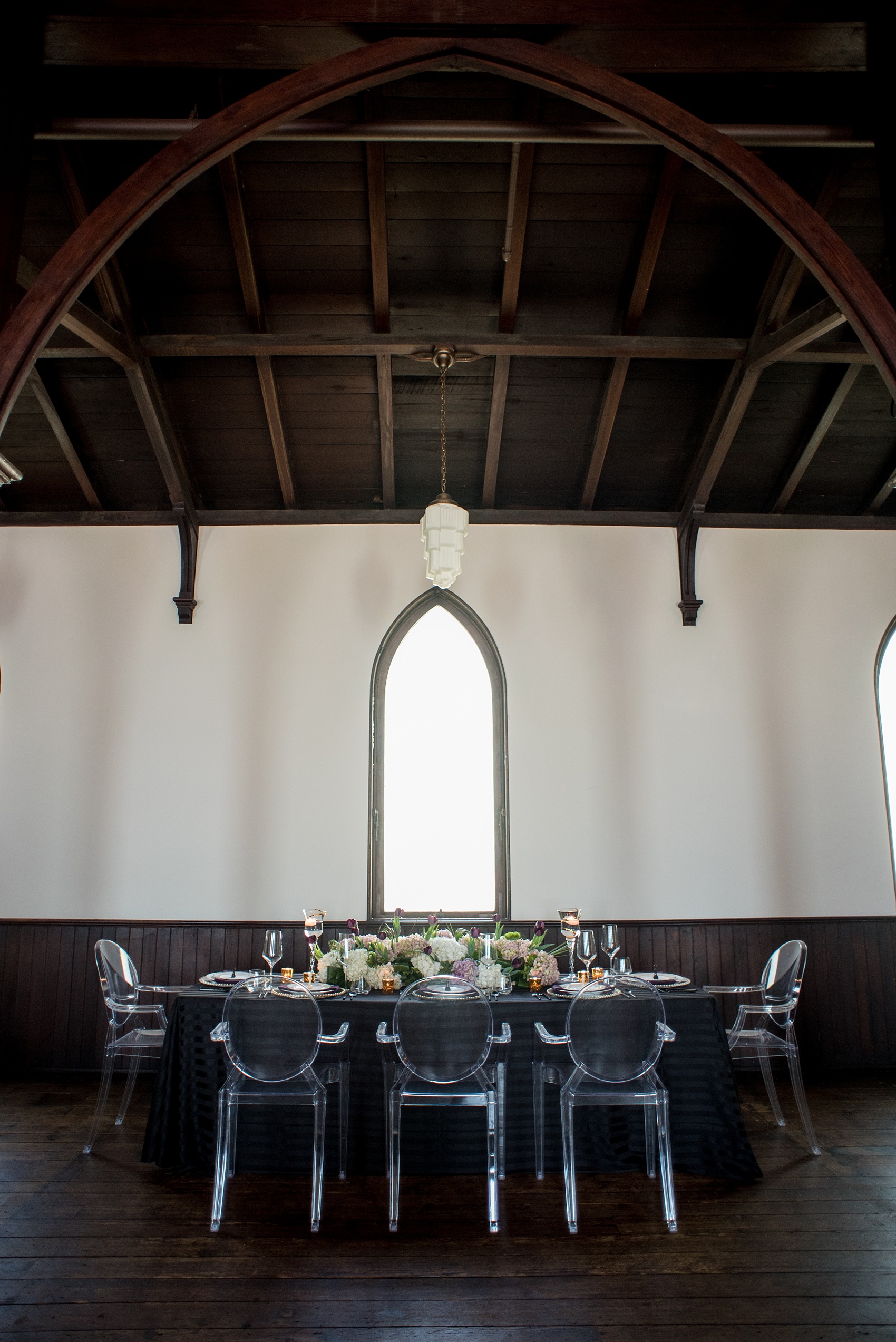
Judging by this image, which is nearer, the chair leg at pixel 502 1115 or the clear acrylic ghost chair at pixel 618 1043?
the clear acrylic ghost chair at pixel 618 1043

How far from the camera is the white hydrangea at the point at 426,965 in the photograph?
147 inches

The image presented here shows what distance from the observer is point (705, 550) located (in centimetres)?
600

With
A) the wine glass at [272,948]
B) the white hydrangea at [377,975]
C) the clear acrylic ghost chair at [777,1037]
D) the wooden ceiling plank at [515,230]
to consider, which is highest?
the wooden ceiling plank at [515,230]

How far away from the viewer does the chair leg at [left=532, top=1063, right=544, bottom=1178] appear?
11.9 ft

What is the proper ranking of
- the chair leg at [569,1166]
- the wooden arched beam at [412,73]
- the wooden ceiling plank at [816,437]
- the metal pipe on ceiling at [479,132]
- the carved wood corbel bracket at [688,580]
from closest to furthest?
the wooden arched beam at [412,73] → the chair leg at [569,1166] → the metal pipe on ceiling at [479,132] → the wooden ceiling plank at [816,437] → the carved wood corbel bracket at [688,580]

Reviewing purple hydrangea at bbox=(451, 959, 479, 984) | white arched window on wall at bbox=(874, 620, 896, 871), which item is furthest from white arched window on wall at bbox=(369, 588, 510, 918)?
white arched window on wall at bbox=(874, 620, 896, 871)

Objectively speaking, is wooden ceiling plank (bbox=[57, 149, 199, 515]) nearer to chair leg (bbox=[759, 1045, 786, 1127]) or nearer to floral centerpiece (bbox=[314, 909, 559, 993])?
floral centerpiece (bbox=[314, 909, 559, 993])

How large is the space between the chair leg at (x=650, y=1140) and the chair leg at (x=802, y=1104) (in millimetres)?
845

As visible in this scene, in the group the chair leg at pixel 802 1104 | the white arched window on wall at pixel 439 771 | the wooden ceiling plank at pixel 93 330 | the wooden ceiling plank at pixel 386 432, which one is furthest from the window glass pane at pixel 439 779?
the wooden ceiling plank at pixel 93 330

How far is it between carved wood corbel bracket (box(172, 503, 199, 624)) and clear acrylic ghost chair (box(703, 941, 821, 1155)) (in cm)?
409

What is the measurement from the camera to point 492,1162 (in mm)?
3084

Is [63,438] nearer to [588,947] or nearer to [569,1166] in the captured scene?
[588,947]

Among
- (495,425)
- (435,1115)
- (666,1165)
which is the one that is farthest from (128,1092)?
(495,425)

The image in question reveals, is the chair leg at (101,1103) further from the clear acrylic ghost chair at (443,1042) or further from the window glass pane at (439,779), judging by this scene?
the window glass pane at (439,779)
